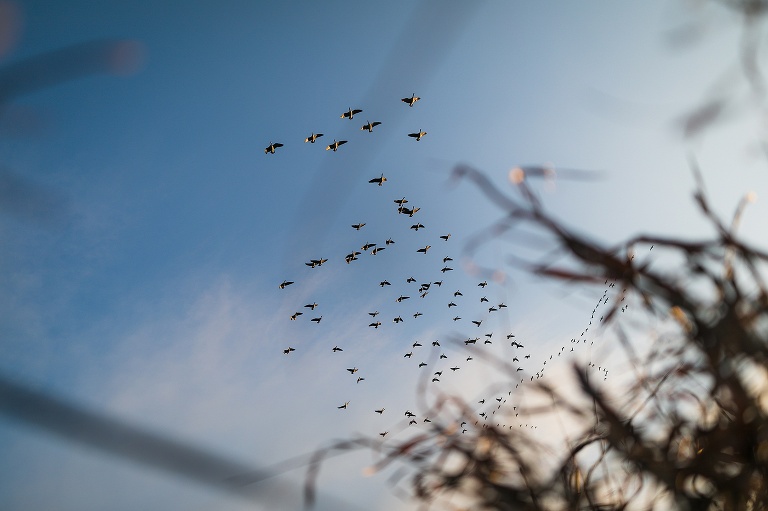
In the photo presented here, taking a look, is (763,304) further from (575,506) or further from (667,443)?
(575,506)

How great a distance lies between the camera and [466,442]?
6.04 feet

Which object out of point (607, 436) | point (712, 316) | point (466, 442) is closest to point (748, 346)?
point (712, 316)

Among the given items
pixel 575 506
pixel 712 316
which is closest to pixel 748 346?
pixel 712 316

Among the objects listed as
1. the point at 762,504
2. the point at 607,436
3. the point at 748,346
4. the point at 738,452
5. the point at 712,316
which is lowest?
the point at 762,504

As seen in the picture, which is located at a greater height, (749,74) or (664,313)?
(749,74)

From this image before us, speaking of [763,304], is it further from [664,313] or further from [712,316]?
[664,313]

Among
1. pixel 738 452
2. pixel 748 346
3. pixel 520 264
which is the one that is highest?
pixel 520 264

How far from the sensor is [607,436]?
63.7 inches

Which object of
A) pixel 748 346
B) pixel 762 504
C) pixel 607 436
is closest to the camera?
pixel 748 346

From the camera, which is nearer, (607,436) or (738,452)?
(738,452)

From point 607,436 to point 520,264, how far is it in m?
0.65

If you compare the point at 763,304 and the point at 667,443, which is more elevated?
the point at 763,304

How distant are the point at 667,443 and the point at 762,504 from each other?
10.6 inches

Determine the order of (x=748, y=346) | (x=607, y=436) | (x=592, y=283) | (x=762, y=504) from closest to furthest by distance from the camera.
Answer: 1. (x=748, y=346)
2. (x=762, y=504)
3. (x=592, y=283)
4. (x=607, y=436)
